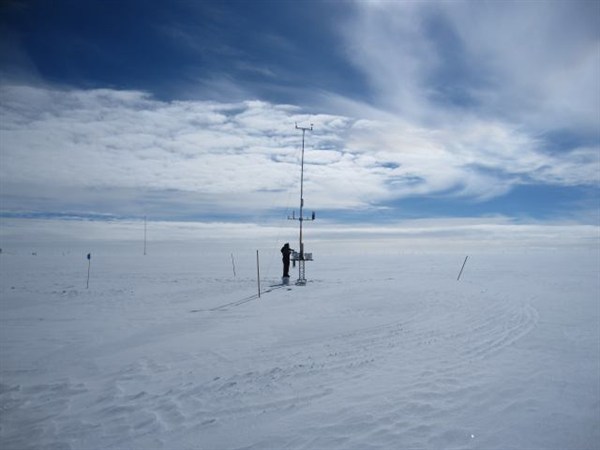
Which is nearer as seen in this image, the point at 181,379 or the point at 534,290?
the point at 181,379

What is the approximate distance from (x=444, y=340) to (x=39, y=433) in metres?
8.51

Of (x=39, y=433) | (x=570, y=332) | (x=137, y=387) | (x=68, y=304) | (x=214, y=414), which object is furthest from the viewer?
(x=68, y=304)

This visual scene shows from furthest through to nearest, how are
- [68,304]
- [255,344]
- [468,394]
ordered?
[68,304]
[255,344]
[468,394]

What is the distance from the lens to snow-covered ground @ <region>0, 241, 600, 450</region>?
5.15 metres

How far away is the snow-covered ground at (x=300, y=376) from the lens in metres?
5.15

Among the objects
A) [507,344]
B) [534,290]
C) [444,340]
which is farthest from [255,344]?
[534,290]

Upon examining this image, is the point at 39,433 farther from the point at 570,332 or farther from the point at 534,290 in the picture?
the point at 534,290

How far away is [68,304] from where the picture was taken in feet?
47.5

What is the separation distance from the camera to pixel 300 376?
7.09 m

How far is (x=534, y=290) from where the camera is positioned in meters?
19.3

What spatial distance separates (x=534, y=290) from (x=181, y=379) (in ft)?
62.2

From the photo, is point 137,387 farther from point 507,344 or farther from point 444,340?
point 507,344

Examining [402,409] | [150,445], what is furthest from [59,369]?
[402,409]

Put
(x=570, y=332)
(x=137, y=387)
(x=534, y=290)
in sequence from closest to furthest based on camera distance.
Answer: (x=137, y=387), (x=570, y=332), (x=534, y=290)
